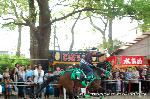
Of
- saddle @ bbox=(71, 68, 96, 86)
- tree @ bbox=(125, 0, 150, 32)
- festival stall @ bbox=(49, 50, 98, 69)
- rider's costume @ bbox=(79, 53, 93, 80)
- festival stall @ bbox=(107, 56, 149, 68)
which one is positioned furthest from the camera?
festival stall @ bbox=(107, 56, 149, 68)

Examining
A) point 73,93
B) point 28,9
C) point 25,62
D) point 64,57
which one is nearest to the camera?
point 73,93

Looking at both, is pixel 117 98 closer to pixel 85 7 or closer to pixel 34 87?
pixel 34 87

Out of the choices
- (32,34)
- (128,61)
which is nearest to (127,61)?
(128,61)

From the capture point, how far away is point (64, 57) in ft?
78.5

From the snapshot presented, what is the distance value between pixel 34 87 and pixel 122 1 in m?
8.12

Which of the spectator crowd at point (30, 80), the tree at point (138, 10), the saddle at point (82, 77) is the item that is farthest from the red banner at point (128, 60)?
the saddle at point (82, 77)

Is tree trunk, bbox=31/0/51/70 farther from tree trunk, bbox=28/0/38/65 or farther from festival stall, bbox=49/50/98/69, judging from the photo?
festival stall, bbox=49/50/98/69

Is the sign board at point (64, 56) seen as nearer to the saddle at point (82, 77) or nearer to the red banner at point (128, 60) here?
the red banner at point (128, 60)

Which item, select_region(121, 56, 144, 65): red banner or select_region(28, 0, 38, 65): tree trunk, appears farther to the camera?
select_region(28, 0, 38, 65): tree trunk

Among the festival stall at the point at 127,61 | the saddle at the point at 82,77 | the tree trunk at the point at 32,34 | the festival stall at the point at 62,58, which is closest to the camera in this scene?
the saddle at the point at 82,77

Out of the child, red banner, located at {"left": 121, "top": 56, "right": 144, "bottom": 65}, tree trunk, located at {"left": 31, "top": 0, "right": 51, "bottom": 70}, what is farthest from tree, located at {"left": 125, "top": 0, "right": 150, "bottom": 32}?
the child

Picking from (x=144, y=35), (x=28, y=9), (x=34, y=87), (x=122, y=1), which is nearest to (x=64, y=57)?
(x=34, y=87)

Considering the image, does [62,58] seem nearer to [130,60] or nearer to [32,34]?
[32,34]

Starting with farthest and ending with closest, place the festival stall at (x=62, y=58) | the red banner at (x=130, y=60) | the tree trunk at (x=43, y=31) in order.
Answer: the tree trunk at (x=43, y=31) → the red banner at (x=130, y=60) → the festival stall at (x=62, y=58)
